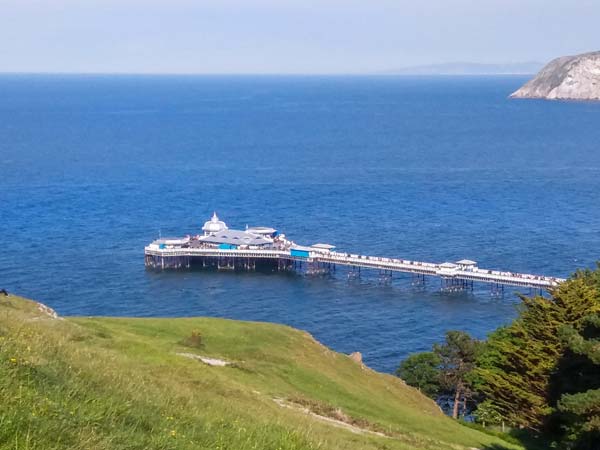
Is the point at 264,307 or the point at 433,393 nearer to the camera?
the point at 433,393

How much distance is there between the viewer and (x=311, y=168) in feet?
525

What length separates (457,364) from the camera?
173 ft

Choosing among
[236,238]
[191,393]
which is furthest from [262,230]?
[191,393]

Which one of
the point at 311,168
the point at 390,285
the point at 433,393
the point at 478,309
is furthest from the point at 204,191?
the point at 433,393

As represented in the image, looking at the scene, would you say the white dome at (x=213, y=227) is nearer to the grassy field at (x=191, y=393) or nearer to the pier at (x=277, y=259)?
the pier at (x=277, y=259)

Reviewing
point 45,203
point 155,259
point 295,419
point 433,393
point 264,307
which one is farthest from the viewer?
point 45,203

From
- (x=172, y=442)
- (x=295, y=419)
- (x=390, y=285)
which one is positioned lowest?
(x=390, y=285)

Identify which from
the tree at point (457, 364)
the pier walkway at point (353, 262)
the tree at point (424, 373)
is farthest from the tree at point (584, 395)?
the pier walkway at point (353, 262)

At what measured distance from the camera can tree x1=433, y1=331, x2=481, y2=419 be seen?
51.6 meters

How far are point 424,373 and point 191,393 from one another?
33.4 m

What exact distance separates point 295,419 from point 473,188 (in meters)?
118

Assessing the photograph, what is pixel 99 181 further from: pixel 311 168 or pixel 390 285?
pixel 390 285

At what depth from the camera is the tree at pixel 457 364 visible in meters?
51.6

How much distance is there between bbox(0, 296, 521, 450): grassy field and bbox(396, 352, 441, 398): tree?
11.3 metres
